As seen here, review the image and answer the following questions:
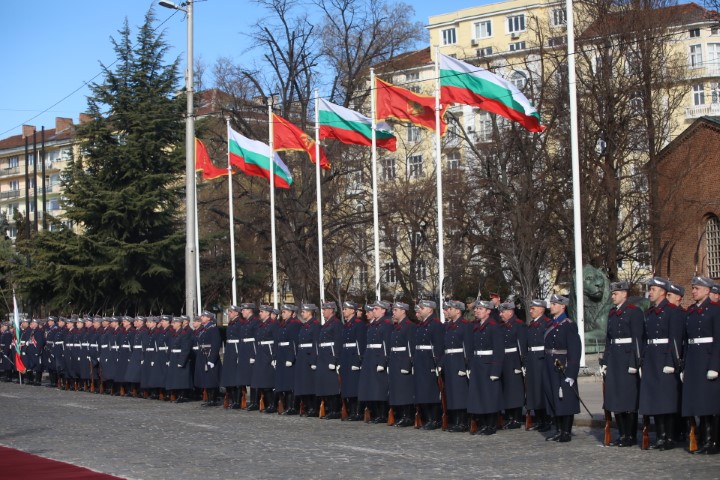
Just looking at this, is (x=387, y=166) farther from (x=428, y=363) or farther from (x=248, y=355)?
(x=428, y=363)

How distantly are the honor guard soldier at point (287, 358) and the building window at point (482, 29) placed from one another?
70.5 metres

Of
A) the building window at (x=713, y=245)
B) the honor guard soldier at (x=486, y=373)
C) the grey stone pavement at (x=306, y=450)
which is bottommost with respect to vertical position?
the grey stone pavement at (x=306, y=450)

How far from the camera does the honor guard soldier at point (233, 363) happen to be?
21172 mm

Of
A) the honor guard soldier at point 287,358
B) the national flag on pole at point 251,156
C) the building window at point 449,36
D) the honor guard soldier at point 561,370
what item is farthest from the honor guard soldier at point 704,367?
the building window at point 449,36

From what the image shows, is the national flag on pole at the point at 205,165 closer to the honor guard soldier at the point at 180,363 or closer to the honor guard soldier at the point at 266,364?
the honor guard soldier at the point at 180,363

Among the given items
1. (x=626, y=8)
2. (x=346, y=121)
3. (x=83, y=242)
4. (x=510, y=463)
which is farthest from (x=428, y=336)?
(x=626, y=8)

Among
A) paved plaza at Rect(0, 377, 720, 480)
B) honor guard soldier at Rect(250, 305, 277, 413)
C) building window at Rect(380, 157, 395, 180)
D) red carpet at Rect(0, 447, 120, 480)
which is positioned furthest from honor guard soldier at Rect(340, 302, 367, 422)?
building window at Rect(380, 157, 395, 180)

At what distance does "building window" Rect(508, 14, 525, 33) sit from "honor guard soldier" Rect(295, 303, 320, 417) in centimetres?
6855

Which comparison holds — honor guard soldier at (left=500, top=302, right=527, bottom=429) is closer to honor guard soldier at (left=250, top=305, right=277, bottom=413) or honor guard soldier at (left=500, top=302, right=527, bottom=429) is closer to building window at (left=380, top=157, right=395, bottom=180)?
honor guard soldier at (left=250, top=305, right=277, bottom=413)

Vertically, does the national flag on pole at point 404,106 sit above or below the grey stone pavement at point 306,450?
above

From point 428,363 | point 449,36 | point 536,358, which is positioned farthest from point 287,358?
point 449,36

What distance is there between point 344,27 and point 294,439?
33694 mm

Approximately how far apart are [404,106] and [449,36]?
67.0 m

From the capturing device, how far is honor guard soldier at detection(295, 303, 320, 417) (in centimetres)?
1919
